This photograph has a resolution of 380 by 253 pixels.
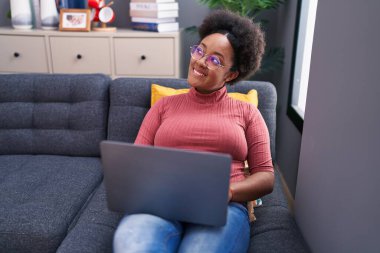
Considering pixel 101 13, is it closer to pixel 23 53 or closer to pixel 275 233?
pixel 23 53

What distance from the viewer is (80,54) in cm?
241

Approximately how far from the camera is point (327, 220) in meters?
1.01

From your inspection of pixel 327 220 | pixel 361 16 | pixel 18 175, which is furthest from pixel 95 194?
pixel 361 16

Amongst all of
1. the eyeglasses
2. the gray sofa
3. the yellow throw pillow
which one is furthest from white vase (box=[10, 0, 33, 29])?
the eyeglasses

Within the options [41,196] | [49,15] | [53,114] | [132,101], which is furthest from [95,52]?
[41,196]

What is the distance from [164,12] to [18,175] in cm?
142

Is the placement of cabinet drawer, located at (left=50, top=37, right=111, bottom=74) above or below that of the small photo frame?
below

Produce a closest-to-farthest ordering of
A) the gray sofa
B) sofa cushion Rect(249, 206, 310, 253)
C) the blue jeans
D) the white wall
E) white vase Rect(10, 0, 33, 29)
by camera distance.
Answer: the white wall → the blue jeans → sofa cushion Rect(249, 206, 310, 253) → the gray sofa → white vase Rect(10, 0, 33, 29)

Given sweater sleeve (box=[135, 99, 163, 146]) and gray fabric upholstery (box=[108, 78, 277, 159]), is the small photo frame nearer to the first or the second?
gray fabric upholstery (box=[108, 78, 277, 159])

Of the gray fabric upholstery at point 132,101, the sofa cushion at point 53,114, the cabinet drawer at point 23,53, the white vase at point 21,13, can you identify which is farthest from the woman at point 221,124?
the white vase at point 21,13

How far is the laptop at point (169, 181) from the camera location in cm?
83

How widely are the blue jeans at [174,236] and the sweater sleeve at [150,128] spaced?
32cm

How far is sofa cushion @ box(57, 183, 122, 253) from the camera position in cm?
109

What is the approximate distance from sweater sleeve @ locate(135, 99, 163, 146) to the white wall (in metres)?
0.54
